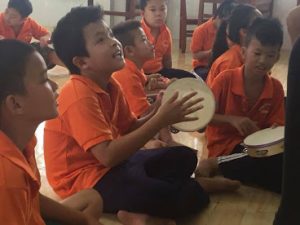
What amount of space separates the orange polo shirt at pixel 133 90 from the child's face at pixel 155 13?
73 cm

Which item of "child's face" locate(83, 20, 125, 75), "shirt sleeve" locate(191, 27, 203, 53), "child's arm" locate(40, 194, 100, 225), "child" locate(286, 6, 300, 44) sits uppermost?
"child" locate(286, 6, 300, 44)

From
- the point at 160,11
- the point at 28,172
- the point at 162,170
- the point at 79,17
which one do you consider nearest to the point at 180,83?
the point at 162,170

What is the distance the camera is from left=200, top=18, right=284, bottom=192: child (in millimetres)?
1784

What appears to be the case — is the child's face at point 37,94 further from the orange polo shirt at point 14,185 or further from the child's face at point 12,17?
the child's face at point 12,17

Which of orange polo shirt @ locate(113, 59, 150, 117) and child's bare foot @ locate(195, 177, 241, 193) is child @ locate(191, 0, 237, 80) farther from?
child's bare foot @ locate(195, 177, 241, 193)

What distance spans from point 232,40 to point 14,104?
151cm

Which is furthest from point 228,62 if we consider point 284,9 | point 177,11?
point 177,11

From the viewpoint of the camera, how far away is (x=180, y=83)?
169 cm

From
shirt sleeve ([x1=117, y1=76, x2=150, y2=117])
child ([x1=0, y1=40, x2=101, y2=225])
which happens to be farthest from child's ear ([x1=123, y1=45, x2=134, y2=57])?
child ([x1=0, y1=40, x2=101, y2=225])

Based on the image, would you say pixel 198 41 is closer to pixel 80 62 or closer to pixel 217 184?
pixel 217 184

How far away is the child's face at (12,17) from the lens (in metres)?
3.16

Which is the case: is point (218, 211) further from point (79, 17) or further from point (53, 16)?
point (53, 16)

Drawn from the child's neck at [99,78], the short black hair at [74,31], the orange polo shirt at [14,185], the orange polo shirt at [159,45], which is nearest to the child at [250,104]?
the child's neck at [99,78]

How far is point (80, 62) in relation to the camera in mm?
1485
